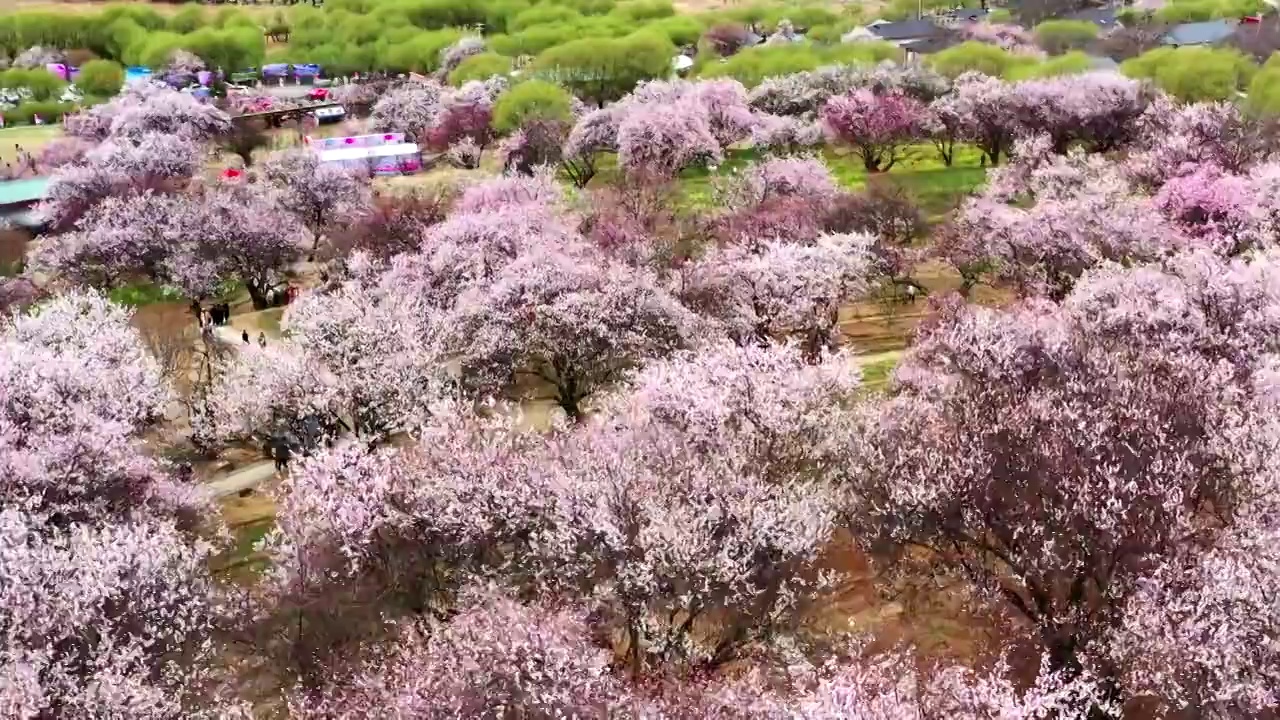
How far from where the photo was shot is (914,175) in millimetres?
53375

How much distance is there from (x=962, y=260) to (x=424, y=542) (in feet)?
80.2

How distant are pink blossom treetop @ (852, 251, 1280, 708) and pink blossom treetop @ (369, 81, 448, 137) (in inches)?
2076

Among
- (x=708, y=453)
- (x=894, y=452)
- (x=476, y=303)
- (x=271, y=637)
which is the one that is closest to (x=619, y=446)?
(x=708, y=453)

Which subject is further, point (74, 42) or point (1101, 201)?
point (74, 42)

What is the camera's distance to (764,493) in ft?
56.2

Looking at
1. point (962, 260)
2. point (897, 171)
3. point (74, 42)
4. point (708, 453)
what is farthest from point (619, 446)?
point (74, 42)

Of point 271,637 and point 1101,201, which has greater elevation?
point 1101,201

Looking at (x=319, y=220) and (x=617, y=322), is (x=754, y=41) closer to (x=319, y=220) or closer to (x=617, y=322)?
(x=319, y=220)

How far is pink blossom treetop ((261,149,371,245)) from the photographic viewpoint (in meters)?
43.9

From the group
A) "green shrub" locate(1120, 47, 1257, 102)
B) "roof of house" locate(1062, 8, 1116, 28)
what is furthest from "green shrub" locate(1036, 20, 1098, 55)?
"green shrub" locate(1120, 47, 1257, 102)

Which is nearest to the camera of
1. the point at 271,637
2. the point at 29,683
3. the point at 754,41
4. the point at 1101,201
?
the point at 29,683

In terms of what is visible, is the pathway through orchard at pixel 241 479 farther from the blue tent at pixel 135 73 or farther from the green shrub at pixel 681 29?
the green shrub at pixel 681 29

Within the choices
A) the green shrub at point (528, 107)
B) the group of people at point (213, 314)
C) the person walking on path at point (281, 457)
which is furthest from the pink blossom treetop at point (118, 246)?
the green shrub at point (528, 107)

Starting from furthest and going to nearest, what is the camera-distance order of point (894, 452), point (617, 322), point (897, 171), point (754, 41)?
point (754, 41) → point (897, 171) → point (617, 322) → point (894, 452)
